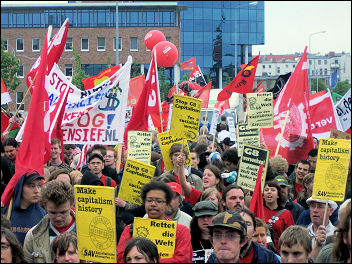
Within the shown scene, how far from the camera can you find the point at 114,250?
5270 mm

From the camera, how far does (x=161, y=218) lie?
6000 mm

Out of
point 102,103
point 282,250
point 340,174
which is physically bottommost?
point 282,250

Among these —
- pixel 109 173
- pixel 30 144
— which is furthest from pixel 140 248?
pixel 109 173

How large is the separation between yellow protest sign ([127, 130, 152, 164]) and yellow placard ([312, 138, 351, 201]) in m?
3.88

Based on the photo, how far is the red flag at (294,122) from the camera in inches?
485

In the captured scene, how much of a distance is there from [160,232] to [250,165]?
2.78 metres

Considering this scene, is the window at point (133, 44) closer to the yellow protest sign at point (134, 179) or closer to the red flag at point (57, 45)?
the red flag at point (57, 45)

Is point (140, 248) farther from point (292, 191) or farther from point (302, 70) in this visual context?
point (302, 70)

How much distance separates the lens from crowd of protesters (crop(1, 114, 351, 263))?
5.05m

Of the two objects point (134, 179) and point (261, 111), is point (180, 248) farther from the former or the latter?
point (261, 111)

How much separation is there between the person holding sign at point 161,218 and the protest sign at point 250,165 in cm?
221

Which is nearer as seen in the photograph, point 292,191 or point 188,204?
point 188,204

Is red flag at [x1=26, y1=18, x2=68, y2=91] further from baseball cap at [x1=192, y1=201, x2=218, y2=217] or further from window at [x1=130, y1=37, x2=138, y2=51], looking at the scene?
window at [x1=130, y1=37, x2=138, y2=51]

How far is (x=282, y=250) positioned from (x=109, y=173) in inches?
169
